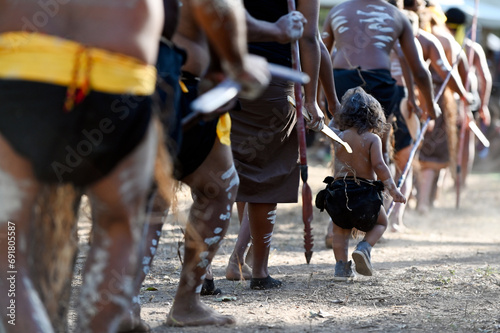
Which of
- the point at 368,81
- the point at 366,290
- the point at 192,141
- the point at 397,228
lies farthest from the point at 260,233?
the point at 397,228

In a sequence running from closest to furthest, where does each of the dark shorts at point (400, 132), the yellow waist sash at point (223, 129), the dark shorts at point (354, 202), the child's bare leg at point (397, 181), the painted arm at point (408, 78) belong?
the yellow waist sash at point (223, 129)
the dark shorts at point (354, 202)
the painted arm at point (408, 78)
the dark shorts at point (400, 132)
the child's bare leg at point (397, 181)

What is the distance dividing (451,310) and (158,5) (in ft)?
7.36

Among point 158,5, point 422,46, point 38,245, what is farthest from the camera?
point 422,46

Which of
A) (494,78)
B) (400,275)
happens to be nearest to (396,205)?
(400,275)

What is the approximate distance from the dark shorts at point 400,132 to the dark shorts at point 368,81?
2.55 ft

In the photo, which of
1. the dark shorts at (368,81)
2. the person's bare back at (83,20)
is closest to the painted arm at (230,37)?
the person's bare back at (83,20)

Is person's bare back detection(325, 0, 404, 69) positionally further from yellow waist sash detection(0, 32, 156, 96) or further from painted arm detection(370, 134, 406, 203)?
yellow waist sash detection(0, 32, 156, 96)

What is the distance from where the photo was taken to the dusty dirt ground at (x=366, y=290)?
345 cm

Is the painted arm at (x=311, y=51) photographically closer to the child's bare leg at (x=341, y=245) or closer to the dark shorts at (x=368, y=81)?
the child's bare leg at (x=341, y=245)

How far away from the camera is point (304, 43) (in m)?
4.15

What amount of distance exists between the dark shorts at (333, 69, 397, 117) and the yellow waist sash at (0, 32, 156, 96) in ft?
12.1

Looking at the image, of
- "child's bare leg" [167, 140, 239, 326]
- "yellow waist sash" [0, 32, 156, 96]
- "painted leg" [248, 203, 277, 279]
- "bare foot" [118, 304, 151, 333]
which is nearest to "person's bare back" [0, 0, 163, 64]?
"yellow waist sash" [0, 32, 156, 96]

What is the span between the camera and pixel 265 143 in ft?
14.0

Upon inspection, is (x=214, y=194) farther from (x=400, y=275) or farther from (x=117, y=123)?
(x=400, y=275)
